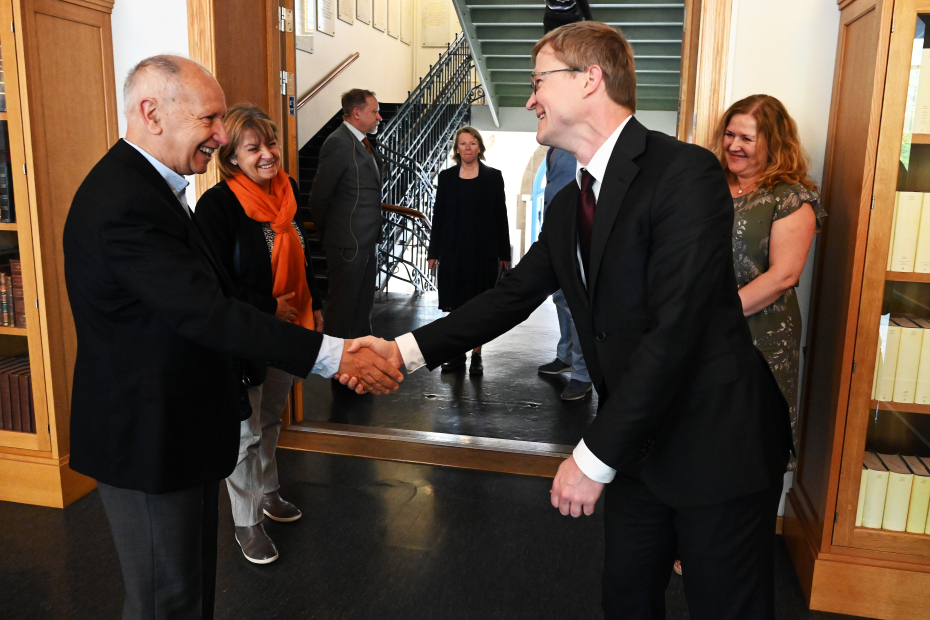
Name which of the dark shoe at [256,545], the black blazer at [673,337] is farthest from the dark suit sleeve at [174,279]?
the dark shoe at [256,545]

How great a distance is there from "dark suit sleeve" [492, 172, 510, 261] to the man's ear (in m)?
3.52

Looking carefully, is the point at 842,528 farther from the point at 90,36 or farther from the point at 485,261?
the point at 90,36

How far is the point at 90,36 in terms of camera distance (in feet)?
10.5

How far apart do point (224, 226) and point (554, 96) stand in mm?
1462

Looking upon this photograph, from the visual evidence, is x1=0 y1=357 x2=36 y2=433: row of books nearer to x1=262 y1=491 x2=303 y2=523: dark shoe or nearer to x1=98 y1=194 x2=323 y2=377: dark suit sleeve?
x1=262 y1=491 x2=303 y2=523: dark shoe

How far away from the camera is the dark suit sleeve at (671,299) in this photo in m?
1.35

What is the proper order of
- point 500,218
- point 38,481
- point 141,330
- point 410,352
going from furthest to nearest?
point 500,218 < point 38,481 < point 410,352 < point 141,330

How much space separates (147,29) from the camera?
3311 millimetres

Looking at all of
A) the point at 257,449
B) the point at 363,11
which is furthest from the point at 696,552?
the point at 363,11

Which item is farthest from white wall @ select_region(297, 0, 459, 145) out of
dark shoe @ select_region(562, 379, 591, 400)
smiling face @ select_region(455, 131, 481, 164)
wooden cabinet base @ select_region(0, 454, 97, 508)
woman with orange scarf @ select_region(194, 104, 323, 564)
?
woman with orange scarf @ select_region(194, 104, 323, 564)

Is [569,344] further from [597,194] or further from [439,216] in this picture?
[597,194]

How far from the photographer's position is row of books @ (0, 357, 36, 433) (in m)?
3.24

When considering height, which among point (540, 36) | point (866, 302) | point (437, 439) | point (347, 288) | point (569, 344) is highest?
point (540, 36)

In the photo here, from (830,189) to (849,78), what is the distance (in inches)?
15.1
